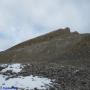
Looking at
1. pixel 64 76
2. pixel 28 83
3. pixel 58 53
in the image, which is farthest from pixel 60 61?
pixel 28 83

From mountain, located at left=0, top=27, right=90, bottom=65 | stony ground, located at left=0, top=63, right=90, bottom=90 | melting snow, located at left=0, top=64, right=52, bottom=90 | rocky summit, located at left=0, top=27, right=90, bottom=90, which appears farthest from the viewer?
mountain, located at left=0, top=27, right=90, bottom=65

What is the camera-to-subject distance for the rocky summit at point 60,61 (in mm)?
31644

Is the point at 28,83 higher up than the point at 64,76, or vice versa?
the point at 64,76

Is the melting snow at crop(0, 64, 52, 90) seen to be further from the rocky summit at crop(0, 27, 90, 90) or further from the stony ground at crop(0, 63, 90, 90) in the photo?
the rocky summit at crop(0, 27, 90, 90)

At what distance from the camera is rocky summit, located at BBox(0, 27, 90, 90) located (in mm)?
31644

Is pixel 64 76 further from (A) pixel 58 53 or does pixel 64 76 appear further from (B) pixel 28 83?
(A) pixel 58 53

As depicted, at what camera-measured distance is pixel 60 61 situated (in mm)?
50406

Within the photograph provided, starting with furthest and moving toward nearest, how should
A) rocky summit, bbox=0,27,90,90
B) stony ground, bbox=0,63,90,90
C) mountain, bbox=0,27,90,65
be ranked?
mountain, bbox=0,27,90,65 < rocky summit, bbox=0,27,90,90 < stony ground, bbox=0,63,90,90

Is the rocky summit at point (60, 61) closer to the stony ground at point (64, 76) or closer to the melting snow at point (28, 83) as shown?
the stony ground at point (64, 76)

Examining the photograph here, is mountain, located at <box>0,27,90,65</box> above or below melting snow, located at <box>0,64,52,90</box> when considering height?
above

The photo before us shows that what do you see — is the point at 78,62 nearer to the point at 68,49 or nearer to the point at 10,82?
the point at 68,49

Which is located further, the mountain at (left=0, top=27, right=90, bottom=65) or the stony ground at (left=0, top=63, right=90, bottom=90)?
the mountain at (left=0, top=27, right=90, bottom=65)

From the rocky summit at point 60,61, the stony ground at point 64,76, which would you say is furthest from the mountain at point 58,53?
the stony ground at point 64,76

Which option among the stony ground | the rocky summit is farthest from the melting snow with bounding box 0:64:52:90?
the rocky summit
